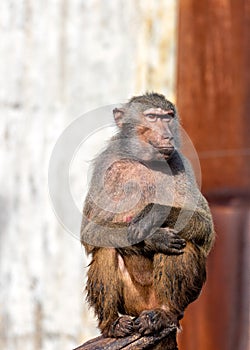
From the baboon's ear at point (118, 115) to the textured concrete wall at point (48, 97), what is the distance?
178 inches

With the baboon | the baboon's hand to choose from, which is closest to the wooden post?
the baboon

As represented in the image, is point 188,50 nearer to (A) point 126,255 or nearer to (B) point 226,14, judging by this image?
(B) point 226,14

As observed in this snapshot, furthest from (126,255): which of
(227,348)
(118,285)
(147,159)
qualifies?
(227,348)

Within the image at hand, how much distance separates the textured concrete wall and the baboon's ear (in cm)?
451

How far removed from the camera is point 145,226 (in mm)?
6625

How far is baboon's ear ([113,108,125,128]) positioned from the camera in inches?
285

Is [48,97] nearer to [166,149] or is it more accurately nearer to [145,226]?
[166,149]

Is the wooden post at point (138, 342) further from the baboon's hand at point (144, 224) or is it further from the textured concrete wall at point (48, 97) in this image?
the textured concrete wall at point (48, 97)

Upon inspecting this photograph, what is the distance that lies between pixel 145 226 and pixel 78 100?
17.8 feet

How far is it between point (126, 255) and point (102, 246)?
199 millimetres

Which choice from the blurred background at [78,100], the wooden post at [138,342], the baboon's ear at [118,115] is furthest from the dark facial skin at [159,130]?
the blurred background at [78,100]

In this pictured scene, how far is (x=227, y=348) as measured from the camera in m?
11.4

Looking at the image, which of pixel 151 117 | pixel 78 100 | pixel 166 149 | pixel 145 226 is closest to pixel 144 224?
pixel 145 226

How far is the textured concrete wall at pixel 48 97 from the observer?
11.8m
